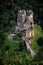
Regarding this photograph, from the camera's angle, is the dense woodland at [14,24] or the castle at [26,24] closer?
the dense woodland at [14,24]

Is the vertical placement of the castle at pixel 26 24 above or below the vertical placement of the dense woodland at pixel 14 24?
above

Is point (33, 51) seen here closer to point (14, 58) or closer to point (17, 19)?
point (14, 58)

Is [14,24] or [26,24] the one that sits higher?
[26,24]

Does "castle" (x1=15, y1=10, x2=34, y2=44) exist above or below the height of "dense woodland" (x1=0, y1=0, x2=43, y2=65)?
above

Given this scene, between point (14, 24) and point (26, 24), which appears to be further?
point (14, 24)

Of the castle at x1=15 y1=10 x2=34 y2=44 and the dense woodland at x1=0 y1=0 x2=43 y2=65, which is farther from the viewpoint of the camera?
the castle at x1=15 y1=10 x2=34 y2=44
